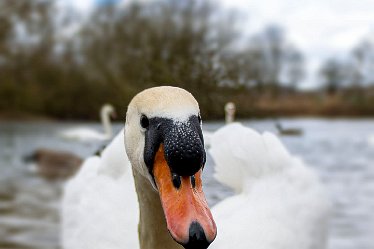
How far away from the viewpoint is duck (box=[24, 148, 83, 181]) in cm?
889

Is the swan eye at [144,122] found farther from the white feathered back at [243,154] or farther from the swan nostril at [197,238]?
the white feathered back at [243,154]

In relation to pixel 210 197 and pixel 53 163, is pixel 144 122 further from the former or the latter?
pixel 53 163

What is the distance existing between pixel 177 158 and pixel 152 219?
57 centimetres

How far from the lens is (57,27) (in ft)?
62.5

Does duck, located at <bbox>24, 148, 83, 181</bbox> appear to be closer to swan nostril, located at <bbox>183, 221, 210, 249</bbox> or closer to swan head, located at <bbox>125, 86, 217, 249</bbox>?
swan head, located at <bbox>125, 86, 217, 249</bbox>

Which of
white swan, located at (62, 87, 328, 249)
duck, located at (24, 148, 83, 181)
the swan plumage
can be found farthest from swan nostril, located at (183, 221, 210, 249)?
duck, located at (24, 148, 83, 181)

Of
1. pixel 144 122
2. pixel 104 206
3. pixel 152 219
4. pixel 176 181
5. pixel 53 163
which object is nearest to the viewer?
pixel 176 181

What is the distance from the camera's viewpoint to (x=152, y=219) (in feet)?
6.68

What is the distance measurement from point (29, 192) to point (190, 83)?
428 centimetres

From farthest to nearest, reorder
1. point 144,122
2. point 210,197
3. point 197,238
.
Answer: point 210,197 < point 144,122 < point 197,238

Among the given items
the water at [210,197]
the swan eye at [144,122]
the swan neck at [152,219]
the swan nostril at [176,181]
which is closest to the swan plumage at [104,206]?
the water at [210,197]

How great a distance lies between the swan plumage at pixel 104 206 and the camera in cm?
272

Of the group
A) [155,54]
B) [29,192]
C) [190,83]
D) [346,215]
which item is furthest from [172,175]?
[29,192]

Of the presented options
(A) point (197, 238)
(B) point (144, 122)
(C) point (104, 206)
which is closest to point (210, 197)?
(C) point (104, 206)
